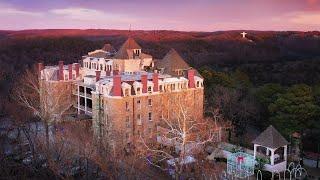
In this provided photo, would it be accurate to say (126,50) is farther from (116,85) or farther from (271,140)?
(271,140)

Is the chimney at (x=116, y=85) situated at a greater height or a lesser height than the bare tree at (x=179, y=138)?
greater

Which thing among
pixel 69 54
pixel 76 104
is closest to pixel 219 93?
pixel 76 104

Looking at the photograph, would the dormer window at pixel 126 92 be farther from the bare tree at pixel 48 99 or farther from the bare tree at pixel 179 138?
the bare tree at pixel 48 99

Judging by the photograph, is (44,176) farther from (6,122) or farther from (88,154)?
(6,122)

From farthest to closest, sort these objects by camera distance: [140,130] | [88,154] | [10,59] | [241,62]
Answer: [241,62]
[10,59]
[140,130]
[88,154]

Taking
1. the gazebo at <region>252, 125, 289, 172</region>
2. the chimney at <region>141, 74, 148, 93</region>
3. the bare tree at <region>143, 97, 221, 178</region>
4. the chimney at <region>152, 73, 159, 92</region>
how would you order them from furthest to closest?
the chimney at <region>152, 73, 159, 92</region>, the chimney at <region>141, 74, 148, 93</region>, the bare tree at <region>143, 97, 221, 178</region>, the gazebo at <region>252, 125, 289, 172</region>

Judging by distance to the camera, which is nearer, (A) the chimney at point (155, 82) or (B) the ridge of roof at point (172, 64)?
(A) the chimney at point (155, 82)

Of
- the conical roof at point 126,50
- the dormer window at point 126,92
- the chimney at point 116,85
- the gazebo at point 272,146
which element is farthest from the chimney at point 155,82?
the gazebo at point 272,146

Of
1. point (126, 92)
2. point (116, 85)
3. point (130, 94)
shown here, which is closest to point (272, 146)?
point (130, 94)

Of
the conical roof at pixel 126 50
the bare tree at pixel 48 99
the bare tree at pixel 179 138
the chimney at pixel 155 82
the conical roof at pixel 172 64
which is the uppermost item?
the conical roof at pixel 126 50

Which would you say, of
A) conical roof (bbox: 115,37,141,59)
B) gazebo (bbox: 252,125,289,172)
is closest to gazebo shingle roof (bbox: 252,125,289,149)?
gazebo (bbox: 252,125,289,172)

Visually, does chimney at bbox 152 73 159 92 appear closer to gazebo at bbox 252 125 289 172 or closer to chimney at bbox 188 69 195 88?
chimney at bbox 188 69 195 88
